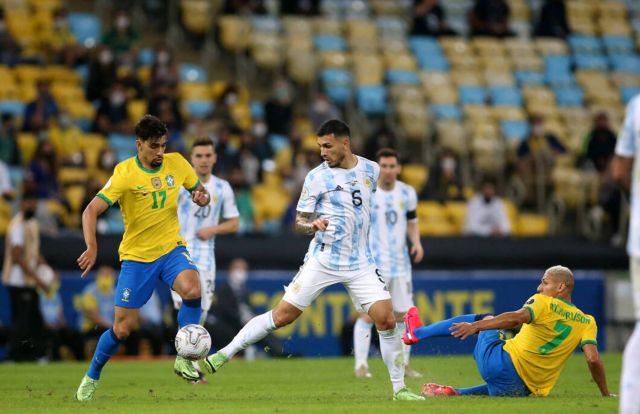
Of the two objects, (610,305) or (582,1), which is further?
(582,1)

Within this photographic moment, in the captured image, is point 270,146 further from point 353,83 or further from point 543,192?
point 543,192

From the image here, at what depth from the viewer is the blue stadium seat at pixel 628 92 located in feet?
98.2

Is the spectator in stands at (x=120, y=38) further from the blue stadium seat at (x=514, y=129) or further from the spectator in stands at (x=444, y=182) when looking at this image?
the blue stadium seat at (x=514, y=129)

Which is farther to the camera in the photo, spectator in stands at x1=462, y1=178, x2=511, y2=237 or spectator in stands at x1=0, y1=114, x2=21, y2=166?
spectator in stands at x1=462, y1=178, x2=511, y2=237

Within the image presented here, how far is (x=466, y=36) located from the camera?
31172 millimetres

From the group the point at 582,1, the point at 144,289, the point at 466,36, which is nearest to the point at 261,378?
the point at 144,289

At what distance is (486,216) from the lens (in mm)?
23516

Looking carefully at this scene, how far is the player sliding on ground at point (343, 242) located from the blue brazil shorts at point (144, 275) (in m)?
1.06

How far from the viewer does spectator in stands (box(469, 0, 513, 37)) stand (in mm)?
30578

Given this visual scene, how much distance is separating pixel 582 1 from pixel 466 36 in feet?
12.3

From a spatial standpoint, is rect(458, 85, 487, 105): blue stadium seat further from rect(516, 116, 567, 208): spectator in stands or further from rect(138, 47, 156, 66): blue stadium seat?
rect(138, 47, 156, 66): blue stadium seat

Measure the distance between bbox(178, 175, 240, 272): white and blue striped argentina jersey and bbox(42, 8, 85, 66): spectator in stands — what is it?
1077 cm

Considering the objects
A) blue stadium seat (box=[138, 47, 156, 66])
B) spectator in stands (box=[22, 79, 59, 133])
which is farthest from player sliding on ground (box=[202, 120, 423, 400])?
blue stadium seat (box=[138, 47, 156, 66])

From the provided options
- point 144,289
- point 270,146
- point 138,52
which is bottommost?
point 144,289
